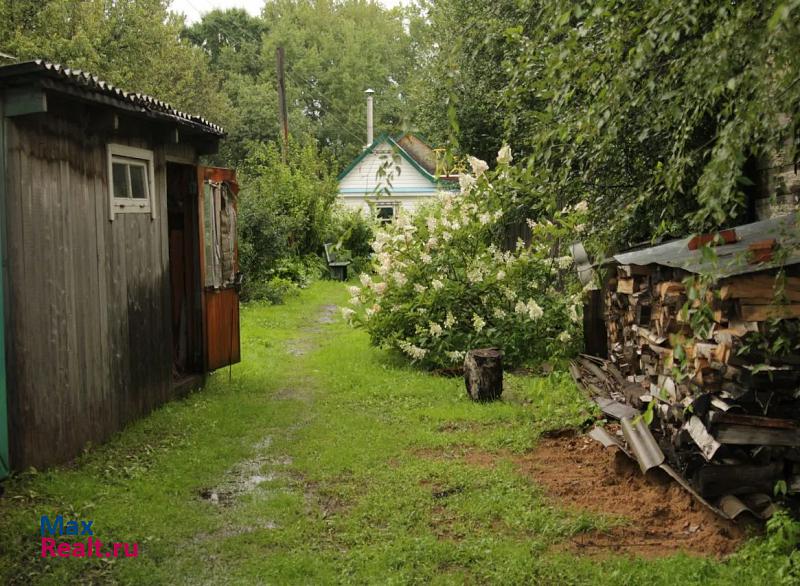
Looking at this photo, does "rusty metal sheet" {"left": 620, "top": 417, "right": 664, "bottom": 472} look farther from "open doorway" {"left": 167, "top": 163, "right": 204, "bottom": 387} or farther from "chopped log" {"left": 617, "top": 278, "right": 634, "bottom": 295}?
"open doorway" {"left": 167, "top": 163, "right": 204, "bottom": 387}

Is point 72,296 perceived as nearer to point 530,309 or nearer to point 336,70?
point 530,309

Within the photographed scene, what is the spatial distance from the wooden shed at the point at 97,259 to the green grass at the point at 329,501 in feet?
1.38

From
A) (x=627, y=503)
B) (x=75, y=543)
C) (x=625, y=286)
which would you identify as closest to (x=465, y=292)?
(x=625, y=286)

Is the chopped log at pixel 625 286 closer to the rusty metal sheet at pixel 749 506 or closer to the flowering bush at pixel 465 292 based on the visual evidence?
the flowering bush at pixel 465 292


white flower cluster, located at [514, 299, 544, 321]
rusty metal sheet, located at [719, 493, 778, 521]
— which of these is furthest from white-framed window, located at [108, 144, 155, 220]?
rusty metal sheet, located at [719, 493, 778, 521]

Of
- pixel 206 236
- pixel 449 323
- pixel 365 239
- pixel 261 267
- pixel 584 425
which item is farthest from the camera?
pixel 365 239

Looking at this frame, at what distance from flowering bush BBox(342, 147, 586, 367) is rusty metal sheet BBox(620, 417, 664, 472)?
4194mm

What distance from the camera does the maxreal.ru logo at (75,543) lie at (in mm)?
4562

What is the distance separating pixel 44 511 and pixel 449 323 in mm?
6071

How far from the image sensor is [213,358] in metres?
9.32

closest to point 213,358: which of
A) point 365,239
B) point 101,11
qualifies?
point 365,239

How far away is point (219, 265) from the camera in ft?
31.1

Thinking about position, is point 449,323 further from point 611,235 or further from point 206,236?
point 611,235

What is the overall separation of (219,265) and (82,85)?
377 centimetres
